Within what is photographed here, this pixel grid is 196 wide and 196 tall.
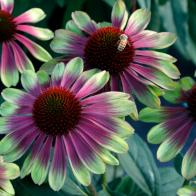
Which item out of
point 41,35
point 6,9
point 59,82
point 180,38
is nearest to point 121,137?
point 59,82

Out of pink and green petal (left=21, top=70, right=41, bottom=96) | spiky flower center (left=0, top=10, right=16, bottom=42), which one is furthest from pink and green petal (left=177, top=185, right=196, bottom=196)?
spiky flower center (left=0, top=10, right=16, bottom=42)

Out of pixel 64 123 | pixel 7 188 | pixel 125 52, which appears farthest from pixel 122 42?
pixel 7 188

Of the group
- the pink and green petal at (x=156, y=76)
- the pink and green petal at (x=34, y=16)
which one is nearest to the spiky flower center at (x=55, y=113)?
the pink and green petal at (x=156, y=76)

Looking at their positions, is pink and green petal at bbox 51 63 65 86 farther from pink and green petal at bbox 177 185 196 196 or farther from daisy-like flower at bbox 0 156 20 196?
pink and green petal at bbox 177 185 196 196

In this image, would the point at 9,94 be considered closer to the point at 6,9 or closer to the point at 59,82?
the point at 59,82

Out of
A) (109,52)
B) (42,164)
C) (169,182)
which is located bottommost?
(169,182)

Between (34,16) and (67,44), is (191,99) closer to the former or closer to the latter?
(67,44)

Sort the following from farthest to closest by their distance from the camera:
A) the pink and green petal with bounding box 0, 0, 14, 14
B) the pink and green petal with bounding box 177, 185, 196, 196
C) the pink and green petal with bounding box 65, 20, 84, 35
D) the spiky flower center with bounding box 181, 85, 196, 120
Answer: the pink and green petal with bounding box 0, 0, 14, 14
the pink and green petal with bounding box 65, 20, 84, 35
the spiky flower center with bounding box 181, 85, 196, 120
the pink and green petal with bounding box 177, 185, 196, 196
